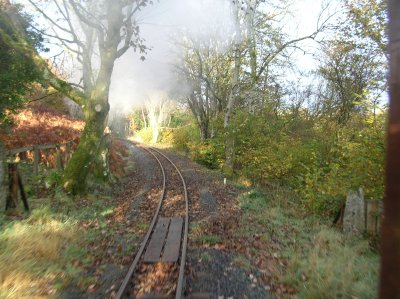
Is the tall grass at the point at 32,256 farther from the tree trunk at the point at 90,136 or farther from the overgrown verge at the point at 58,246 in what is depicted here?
the tree trunk at the point at 90,136

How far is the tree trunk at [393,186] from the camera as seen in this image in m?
2.31

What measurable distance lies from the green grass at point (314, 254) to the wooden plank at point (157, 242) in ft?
5.87

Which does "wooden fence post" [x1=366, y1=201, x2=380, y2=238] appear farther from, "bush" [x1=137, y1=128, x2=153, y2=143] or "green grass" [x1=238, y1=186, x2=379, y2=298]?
"bush" [x1=137, y1=128, x2=153, y2=143]

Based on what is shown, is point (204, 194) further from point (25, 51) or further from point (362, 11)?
point (362, 11)

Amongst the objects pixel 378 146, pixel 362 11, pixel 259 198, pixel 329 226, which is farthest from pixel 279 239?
pixel 362 11

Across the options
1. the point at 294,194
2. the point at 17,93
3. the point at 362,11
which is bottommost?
the point at 294,194

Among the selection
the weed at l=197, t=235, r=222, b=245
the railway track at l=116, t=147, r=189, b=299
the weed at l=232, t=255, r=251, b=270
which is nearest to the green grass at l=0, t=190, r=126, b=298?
the railway track at l=116, t=147, r=189, b=299

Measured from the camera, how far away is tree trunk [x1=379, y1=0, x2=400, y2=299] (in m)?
2.31

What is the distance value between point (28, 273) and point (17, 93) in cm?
796

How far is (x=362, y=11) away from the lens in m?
12.0

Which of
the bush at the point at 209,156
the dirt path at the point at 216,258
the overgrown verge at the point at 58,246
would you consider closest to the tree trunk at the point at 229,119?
the bush at the point at 209,156

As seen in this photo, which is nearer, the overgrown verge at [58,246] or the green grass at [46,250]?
the green grass at [46,250]

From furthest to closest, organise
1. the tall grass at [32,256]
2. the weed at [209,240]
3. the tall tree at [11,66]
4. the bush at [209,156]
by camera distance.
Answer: the bush at [209,156], the tall tree at [11,66], the weed at [209,240], the tall grass at [32,256]

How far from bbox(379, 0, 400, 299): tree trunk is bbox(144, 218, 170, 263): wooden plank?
4.72 meters
